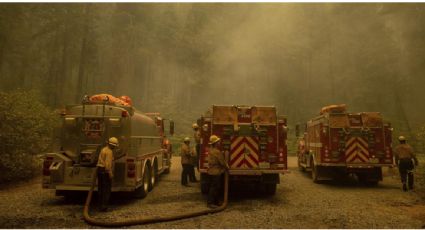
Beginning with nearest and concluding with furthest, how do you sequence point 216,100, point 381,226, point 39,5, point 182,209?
point 381,226 → point 182,209 → point 39,5 → point 216,100

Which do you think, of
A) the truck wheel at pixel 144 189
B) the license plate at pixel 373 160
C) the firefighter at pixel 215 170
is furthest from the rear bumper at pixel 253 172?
the license plate at pixel 373 160

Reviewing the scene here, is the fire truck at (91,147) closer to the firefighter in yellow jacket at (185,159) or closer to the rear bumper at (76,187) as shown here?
the rear bumper at (76,187)

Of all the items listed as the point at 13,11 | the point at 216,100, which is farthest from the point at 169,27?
the point at 13,11

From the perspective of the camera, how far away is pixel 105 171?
6625 mm

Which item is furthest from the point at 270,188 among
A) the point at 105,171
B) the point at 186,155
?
the point at 105,171

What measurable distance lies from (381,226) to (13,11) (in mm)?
37122

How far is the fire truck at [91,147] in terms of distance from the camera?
712 cm

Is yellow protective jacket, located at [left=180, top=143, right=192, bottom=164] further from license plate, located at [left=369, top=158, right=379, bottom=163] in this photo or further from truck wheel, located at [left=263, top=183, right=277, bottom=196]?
license plate, located at [left=369, top=158, right=379, bottom=163]

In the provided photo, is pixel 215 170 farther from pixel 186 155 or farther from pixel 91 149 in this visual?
pixel 91 149

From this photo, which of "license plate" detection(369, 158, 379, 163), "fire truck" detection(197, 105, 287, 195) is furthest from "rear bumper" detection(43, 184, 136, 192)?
"license plate" detection(369, 158, 379, 163)

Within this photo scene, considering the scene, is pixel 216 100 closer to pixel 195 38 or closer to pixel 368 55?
pixel 195 38

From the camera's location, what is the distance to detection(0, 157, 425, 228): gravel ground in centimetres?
575

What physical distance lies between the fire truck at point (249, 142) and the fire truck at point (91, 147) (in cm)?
198

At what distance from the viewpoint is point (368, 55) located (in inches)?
1500
